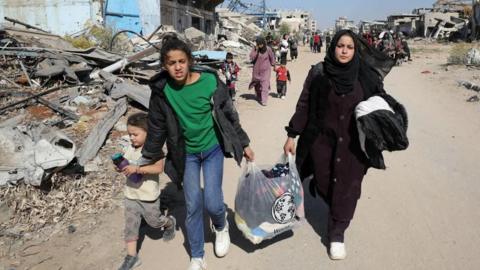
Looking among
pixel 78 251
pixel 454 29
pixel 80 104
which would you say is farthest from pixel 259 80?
pixel 454 29

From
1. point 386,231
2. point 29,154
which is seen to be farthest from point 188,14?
point 386,231

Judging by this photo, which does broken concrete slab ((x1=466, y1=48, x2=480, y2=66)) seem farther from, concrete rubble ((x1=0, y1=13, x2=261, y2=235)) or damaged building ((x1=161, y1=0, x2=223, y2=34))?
damaged building ((x1=161, y1=0, x2=223, y2=34))

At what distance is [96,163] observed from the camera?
15.9 feet

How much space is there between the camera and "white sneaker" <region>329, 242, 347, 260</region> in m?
3.17

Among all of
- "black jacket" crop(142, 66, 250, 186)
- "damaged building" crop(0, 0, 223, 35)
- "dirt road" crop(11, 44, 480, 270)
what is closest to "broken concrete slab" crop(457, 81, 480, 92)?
"dirt road" crop(11, 44, 480, 270)

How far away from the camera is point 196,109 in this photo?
2785 millimetres

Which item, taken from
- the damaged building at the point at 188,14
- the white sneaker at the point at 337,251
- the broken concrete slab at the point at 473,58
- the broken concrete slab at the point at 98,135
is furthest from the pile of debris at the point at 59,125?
the damaged building at the point at 188,14

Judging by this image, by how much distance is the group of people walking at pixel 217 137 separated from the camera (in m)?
2.76

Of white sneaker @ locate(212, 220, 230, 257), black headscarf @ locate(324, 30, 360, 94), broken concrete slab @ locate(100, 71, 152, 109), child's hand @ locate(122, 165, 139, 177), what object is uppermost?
black headscarf @ locate(324, 30, 360, 94)

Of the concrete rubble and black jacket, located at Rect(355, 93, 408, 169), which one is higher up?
black jacket, located at Rect(355, 93, 408, 169)

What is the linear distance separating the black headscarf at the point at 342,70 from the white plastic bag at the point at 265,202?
0.75 m

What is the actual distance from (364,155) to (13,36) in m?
10.5

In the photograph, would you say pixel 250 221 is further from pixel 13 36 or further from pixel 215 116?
pixel 13 36

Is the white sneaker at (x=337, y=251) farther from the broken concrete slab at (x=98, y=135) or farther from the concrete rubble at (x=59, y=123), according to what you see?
the broken concrete slab at (x=98, y=135)
